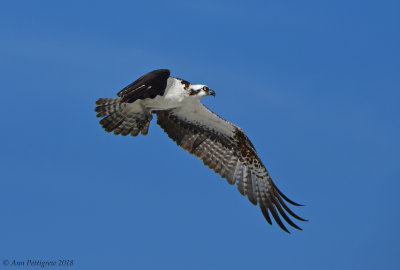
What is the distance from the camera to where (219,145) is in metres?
16.9

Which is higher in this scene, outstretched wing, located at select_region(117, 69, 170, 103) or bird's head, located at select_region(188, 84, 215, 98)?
bird's head, located at select_region(188, 84, 215, 98)

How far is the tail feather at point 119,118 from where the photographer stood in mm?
15797

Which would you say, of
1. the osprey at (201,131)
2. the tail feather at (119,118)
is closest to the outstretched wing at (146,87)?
the osprey at (201,131)

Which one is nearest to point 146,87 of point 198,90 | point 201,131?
point 198,90

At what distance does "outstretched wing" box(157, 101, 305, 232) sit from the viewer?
648 inches

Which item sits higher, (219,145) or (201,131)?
(201,131)

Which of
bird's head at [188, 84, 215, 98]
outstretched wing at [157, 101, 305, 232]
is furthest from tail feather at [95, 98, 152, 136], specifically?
bird's head at [188, 84, 215, 98]

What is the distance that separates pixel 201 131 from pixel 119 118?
7.53ft

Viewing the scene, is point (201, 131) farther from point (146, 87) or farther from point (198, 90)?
point (146, 87)

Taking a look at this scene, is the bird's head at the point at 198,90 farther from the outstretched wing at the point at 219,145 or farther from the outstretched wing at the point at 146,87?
the outstretched wing at the point at 146,87

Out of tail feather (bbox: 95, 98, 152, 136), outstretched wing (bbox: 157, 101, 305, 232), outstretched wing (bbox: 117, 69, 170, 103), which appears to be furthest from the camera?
outstretched wing (bbox: 157, 101, 305, 232)

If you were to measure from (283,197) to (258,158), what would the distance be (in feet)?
4.36

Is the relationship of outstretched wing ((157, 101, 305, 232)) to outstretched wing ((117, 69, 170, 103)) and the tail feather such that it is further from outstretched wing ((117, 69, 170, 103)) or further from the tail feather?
outstretched wing ((117, 69, 170, 103))

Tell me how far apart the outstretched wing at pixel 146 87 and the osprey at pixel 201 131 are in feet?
0.90
